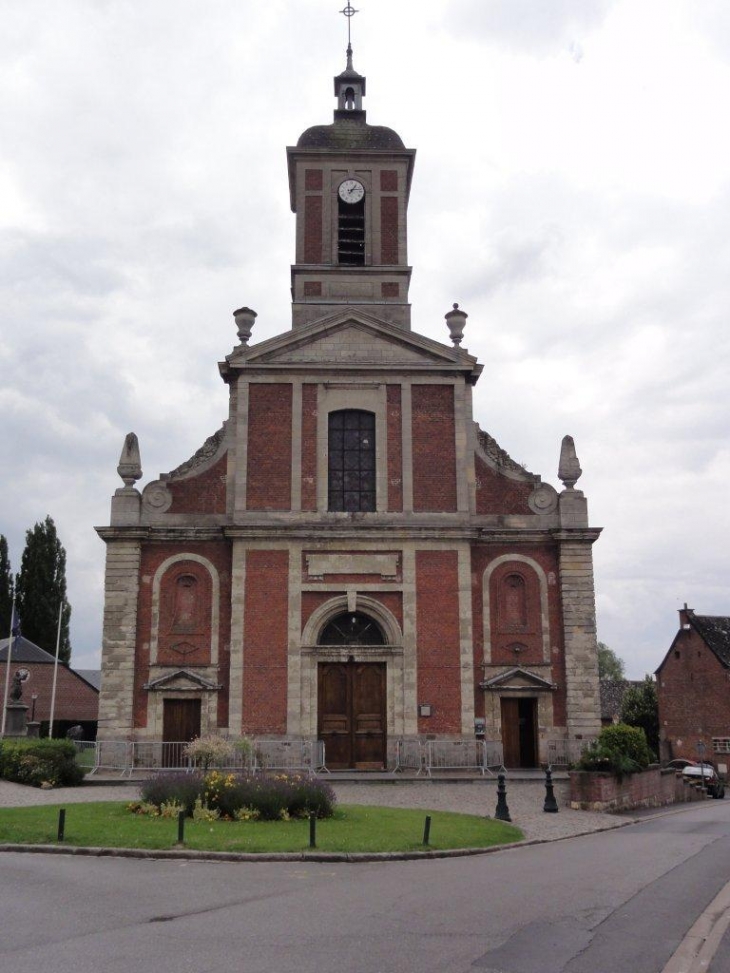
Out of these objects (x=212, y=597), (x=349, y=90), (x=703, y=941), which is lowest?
(x=703, y=941)

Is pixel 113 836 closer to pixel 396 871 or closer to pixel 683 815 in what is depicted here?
pixel 396 871

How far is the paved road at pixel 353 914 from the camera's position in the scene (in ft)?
25.2

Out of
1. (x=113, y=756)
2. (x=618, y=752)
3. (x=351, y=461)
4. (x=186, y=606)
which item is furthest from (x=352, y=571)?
(x=618, y=752)

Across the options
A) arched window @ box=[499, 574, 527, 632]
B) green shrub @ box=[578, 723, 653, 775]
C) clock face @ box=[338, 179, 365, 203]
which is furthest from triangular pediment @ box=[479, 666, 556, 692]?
clock face @ box=[338, 179, 365, 203]

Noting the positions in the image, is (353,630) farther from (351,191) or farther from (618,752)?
(351,191)

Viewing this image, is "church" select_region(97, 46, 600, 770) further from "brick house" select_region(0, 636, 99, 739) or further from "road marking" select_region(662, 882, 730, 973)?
"brick house" select_region(0, 636, 99, 739)

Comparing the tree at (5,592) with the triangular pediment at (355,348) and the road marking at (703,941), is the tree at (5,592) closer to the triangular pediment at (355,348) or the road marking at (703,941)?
the triangular pediment at (355,348)

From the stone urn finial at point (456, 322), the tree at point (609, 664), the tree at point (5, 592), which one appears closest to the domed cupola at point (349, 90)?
the stone urn finial at point (456, 322)

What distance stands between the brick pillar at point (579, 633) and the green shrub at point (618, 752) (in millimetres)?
3098

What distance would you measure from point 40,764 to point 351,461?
12.1 meters

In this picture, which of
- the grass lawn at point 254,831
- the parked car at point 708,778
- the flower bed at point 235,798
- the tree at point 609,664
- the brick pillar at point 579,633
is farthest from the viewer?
the tree at point 609,664

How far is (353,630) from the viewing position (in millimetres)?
27438

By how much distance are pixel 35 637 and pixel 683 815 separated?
4024 centimetres

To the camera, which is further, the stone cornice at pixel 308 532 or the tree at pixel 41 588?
the tree at pixel 41 588
